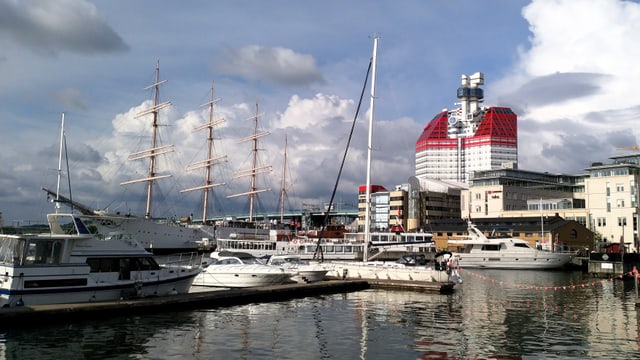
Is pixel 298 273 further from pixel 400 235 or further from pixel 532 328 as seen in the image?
pixel 400 235

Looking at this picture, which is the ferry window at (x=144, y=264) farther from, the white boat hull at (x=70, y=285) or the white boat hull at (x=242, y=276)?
the white boat hull at (x=242, y=276)

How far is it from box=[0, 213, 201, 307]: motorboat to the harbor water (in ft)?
8.50

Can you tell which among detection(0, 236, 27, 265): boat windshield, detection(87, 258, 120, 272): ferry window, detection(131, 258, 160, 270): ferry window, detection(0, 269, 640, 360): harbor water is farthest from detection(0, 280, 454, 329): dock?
detection(0, 236, 27, 265): boat windshield

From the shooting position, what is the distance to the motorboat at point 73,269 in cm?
2619

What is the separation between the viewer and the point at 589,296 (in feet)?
137

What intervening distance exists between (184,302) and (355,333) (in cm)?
1069

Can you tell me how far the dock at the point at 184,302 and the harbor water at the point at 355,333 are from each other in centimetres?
59

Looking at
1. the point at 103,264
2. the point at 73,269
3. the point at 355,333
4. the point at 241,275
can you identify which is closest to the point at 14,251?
the point at 73,269

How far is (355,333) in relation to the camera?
25172 mm

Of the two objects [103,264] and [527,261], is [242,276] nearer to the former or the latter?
[103,264]

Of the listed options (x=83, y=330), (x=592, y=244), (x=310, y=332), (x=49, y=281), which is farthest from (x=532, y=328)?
(x=592, y=244)

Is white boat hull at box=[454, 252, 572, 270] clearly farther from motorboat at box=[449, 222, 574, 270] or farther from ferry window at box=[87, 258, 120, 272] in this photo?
ferry window at box=[87, 258, 120, 272]

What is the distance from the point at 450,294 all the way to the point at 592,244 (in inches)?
2859

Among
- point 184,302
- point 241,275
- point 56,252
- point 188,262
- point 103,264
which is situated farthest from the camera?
point 188,262
